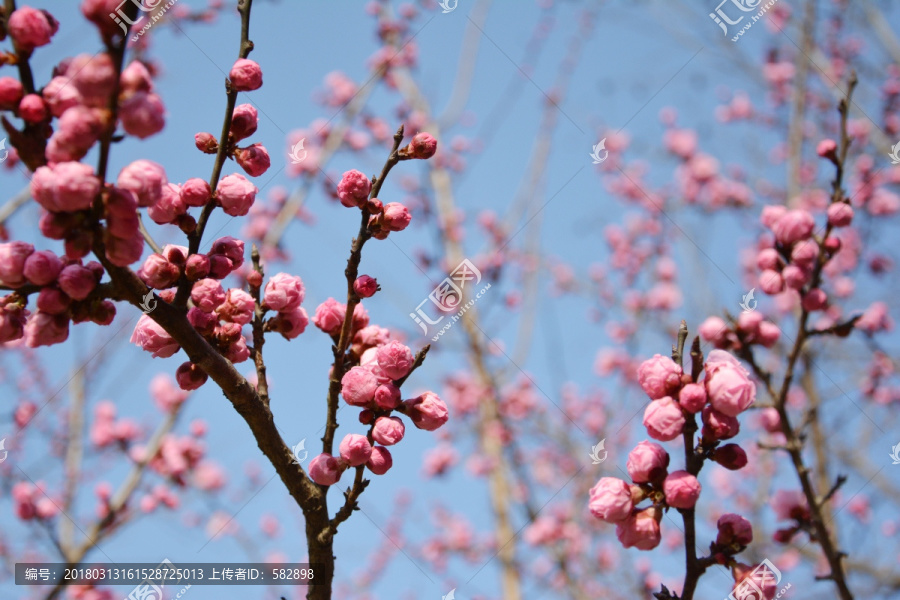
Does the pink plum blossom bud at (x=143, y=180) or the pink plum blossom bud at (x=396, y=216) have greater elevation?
the pink plum blossom bud at (x=396, y=216)

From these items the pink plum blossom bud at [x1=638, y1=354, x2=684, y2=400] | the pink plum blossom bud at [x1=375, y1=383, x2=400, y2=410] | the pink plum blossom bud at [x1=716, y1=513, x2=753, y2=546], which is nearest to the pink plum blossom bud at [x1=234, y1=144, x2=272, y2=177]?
the pink plum blossom bud at [x1=375, y1=383, x2=400, y2=410]

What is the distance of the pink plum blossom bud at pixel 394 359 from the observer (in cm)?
138

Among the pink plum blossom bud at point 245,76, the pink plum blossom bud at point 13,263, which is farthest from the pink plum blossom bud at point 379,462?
the pink plum blossom bud at point 245,76

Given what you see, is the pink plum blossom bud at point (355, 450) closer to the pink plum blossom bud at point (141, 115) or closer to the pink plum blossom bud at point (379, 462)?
the pink plum blossom bud at point (379, 462)

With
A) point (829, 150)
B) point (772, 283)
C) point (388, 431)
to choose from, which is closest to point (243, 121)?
point (388, 431)

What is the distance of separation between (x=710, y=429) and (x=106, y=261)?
1.32 m

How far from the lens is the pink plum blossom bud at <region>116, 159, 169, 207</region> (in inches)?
40.8

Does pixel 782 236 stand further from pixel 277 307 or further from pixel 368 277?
pixel 277 307

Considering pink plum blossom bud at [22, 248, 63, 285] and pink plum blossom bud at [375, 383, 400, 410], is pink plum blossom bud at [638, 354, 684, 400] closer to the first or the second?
pink plum blossom bud at [375, 383, 400, 410]

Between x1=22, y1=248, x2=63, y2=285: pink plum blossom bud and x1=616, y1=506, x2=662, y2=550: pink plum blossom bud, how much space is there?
A: 1339mm

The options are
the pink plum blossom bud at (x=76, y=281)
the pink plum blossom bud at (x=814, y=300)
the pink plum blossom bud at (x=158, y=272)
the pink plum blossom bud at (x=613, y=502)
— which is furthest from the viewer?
the pink plum blossom bud at (x=814, y=300)

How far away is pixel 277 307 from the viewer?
1521 mm

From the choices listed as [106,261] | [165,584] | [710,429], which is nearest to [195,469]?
[165,584]

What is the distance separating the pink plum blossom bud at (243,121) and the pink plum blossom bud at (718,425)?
1.31 metres
